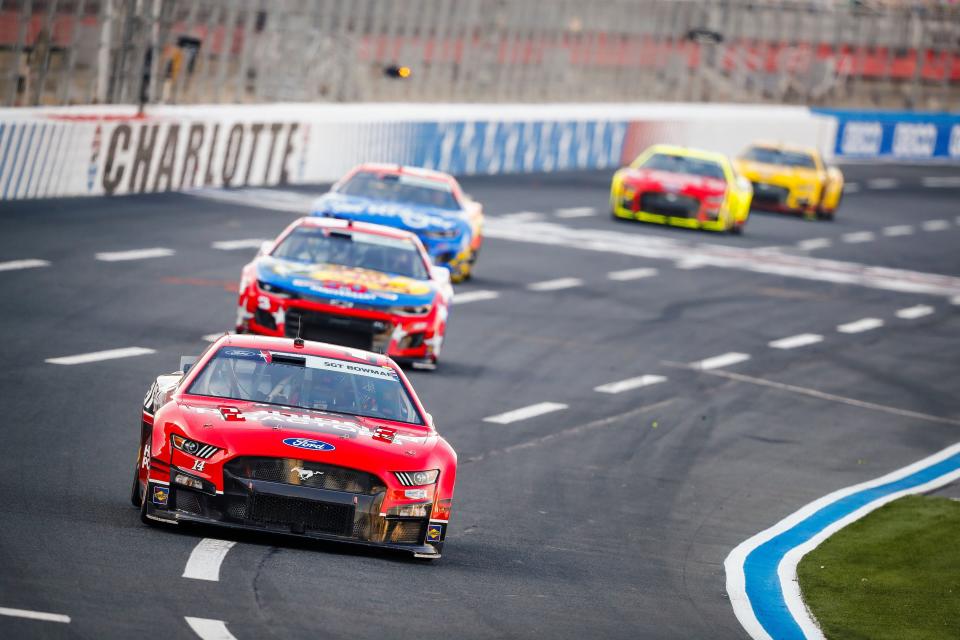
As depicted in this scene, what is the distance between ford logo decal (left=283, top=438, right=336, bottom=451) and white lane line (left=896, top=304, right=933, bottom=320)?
730 inches

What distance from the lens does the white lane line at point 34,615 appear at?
28.7 feet

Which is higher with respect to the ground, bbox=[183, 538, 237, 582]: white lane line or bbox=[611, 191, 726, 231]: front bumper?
bbox=[183, 538, 237, 582]: white lane line

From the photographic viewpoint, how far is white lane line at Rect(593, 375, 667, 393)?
19.5 metres

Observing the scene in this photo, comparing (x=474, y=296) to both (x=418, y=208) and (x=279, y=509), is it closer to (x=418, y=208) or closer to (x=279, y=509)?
(x=418, y=208)

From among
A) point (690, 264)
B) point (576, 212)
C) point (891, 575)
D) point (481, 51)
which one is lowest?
point (576, 212)

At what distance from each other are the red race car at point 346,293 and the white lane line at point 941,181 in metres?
37.4

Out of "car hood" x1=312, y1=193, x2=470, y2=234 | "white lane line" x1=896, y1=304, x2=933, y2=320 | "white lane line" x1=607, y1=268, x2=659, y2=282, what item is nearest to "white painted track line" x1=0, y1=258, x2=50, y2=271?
"car hood" x1=312, y1=193, x2=470, y2=234

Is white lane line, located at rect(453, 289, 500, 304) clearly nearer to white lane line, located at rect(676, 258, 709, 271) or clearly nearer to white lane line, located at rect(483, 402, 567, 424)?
white lane line, located at rect(676, 258, 709, 271)

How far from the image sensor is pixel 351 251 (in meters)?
19.6

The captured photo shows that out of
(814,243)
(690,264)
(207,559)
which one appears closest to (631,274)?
(690,264)

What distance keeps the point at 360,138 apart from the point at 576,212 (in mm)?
4537

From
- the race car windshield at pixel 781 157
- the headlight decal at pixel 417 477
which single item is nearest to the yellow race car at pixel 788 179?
the race car windshield at pixel 781 157

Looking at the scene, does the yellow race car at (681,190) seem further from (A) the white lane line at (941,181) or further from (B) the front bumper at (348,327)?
(A) the white lane line at (941,181)

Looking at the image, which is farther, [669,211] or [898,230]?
[898,230]
